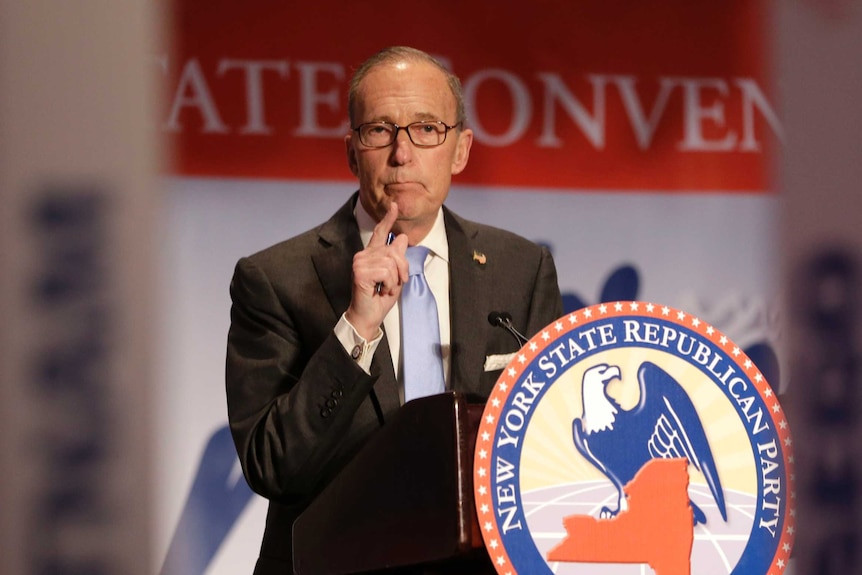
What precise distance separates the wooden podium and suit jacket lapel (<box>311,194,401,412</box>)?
25cm

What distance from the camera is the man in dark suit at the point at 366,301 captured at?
1.66m

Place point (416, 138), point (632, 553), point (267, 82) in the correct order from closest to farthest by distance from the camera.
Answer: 1. point (632, 553)
2. point (416, 138)
3. point (267, 82)

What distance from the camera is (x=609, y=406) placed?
4.52ft

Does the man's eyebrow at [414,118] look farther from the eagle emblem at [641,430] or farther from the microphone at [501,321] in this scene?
the eagle emblem at [641,430]

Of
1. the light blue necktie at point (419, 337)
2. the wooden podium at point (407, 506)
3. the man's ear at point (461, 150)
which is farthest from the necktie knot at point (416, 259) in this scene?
the wooden podium at point (407, 506)

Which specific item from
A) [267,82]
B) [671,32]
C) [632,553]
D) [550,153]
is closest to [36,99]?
[632,553]

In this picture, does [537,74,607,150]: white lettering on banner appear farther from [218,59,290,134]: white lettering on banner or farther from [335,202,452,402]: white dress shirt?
[335,202,452,402]: white dress shirt

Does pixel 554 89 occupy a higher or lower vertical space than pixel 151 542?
higher

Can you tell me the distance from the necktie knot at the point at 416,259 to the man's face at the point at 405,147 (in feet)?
0.18

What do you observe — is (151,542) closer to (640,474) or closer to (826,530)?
(640,474)

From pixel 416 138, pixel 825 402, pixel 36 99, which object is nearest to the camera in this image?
pixel 36 99

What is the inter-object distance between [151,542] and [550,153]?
270 centimetres

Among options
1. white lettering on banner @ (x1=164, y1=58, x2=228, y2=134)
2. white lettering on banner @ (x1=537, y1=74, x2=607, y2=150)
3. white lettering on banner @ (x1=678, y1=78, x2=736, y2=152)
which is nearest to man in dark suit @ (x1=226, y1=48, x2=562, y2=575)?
white lettering on banner @ (x1=164, y1=58, x2=228, y2=134)

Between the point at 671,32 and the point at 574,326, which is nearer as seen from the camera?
the point at 574,326
